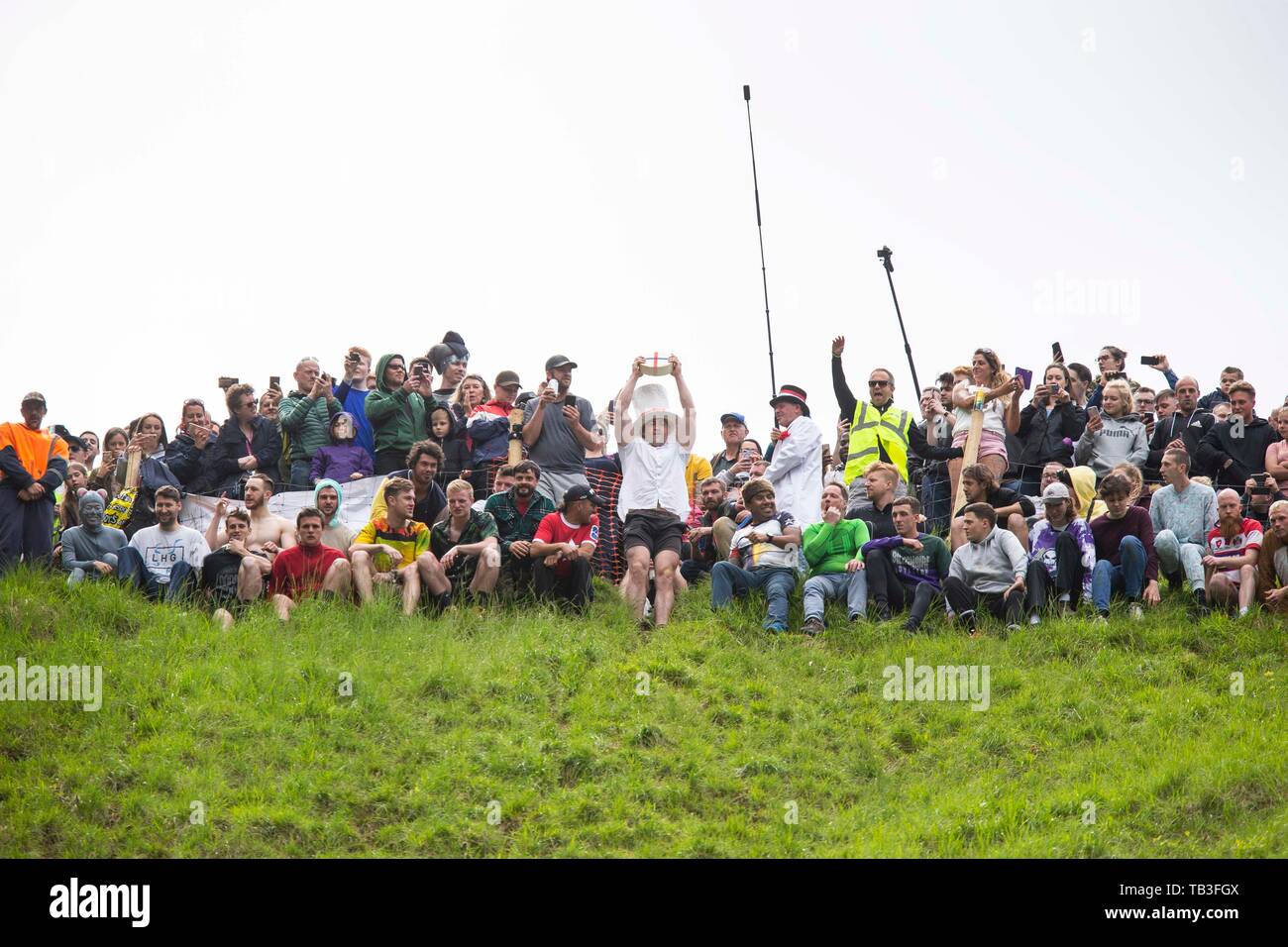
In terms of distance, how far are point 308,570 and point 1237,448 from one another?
31.4 ft

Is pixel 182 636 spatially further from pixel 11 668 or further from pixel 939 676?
pixel 939 676

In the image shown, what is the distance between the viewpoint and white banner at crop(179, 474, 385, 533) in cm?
1695

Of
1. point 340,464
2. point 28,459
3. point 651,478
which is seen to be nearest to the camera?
point 28,459

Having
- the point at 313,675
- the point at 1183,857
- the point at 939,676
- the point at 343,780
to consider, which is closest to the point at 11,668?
the point at 313,675

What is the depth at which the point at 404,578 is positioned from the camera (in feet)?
51.3

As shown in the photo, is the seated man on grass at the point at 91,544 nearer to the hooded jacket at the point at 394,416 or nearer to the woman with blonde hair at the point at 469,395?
the hooded jacket at the point at 394,416

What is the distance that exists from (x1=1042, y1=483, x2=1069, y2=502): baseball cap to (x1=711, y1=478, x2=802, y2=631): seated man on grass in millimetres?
2483

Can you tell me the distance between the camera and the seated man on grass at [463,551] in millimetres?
15758

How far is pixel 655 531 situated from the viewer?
53.8 feet

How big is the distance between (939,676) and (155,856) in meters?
7.05

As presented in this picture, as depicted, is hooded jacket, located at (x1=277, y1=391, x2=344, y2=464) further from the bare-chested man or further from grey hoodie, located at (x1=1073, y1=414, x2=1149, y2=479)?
grey hoodie, located at (x1=1073, y1=414, x2=1149, y2=479)

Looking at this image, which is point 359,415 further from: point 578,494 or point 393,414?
point 578,494

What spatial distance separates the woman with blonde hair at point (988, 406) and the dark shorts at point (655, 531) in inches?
127

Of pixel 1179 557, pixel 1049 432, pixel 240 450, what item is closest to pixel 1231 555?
pixel 1179 557
